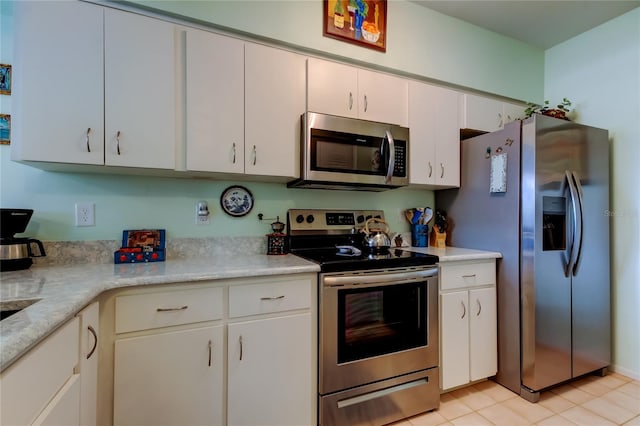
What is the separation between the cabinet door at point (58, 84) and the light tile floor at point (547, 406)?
226cm

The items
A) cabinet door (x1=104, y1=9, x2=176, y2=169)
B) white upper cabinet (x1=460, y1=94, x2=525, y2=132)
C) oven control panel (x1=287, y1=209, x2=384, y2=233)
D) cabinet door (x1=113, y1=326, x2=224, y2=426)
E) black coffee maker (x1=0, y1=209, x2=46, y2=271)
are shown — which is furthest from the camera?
white upper cabinet (x1=460, y1=94, x2=525, y2=132)

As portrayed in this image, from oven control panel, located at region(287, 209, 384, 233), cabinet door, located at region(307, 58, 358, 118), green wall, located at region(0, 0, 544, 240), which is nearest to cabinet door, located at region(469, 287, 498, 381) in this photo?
green wall, located at region(0, 0, 544, 240)

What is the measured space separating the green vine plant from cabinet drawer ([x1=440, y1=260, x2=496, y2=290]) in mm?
1221

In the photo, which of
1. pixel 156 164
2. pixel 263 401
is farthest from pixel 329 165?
pixel 263 401

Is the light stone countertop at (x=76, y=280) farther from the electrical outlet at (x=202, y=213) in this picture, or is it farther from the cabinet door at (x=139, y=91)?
the cabinet door at (x=139, y=91)

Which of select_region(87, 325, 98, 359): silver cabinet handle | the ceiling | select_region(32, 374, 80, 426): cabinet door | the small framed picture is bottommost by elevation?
select_region(32, 374, 80, 426): cabinet door

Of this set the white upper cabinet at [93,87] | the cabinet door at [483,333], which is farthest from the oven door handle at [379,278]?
the white upper cabinet at [93,87]

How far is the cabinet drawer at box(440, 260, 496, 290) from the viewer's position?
1.82 m

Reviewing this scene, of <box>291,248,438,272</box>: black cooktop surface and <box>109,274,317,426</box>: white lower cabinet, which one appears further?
<box>291,248,438,272</box>: black cooktop surface

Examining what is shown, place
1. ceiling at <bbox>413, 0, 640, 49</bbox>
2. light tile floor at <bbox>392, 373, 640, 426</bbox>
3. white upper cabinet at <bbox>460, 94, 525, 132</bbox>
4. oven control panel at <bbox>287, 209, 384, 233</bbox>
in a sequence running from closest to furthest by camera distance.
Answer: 1. light tile floor at <bbox>392, 373, 640, 426</bbox>
2. oven control panel at <bbox>287, 209, 384, 233</bbox>
3. ceiling at <bbox>413, 0, 640, 49</bbox>
4. white upper cabinet at <bbox>460, 94, 525, 132</bbox>

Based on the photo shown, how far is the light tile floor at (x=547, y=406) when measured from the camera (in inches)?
64.3

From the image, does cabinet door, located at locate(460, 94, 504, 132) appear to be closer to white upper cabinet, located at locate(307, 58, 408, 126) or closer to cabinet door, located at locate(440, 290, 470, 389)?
white upper cabinet, located at locate(307, 58, 408, 126)

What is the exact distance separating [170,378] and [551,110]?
2.98m

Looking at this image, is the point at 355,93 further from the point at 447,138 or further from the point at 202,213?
the point at 202,213
